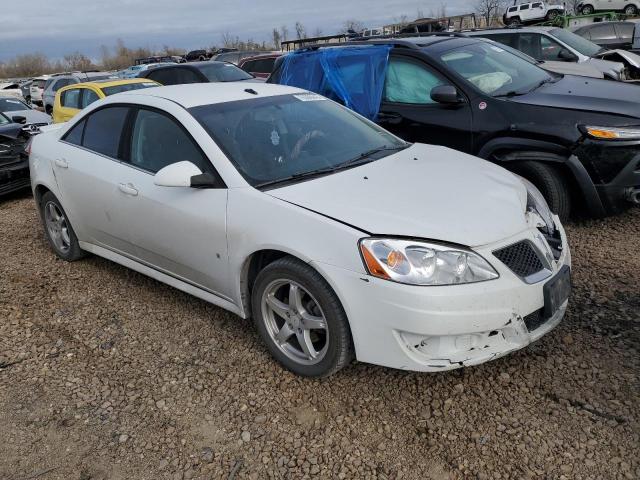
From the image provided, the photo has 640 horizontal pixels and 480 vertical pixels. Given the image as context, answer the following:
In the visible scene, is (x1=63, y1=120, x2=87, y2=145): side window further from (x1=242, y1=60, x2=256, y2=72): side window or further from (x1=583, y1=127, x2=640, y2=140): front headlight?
(x1=242, y1=60, x2=256, y2=72): side window

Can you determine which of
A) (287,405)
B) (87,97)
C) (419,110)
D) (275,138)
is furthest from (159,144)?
(87,97)

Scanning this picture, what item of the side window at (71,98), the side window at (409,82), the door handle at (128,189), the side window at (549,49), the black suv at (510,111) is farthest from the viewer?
the side window at (549,49)

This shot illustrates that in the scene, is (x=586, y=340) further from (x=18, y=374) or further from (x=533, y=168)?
(x=18, y=374)

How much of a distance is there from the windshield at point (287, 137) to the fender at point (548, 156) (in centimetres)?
136

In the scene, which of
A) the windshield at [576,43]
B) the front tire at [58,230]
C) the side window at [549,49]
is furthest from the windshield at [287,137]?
the windshield at [576,43]

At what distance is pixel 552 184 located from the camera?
4.81 m

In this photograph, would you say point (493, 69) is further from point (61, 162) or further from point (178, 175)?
point (61, 162)

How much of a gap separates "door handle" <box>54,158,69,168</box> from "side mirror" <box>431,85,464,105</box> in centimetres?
321

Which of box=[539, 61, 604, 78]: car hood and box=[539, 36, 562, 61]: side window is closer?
box=[539, 61, 604, 78]: car hood

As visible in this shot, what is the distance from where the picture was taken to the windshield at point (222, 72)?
11588mm

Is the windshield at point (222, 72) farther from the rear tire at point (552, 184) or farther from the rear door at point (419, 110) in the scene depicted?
the rear tire at point (552, 184)

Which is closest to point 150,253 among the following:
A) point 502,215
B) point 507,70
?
point 502,215

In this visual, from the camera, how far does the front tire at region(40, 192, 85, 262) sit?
16.0 ft

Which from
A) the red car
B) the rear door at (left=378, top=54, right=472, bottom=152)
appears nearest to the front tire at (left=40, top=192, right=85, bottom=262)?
the rear door at (left=378, top=54, right=472, bottom=152)
